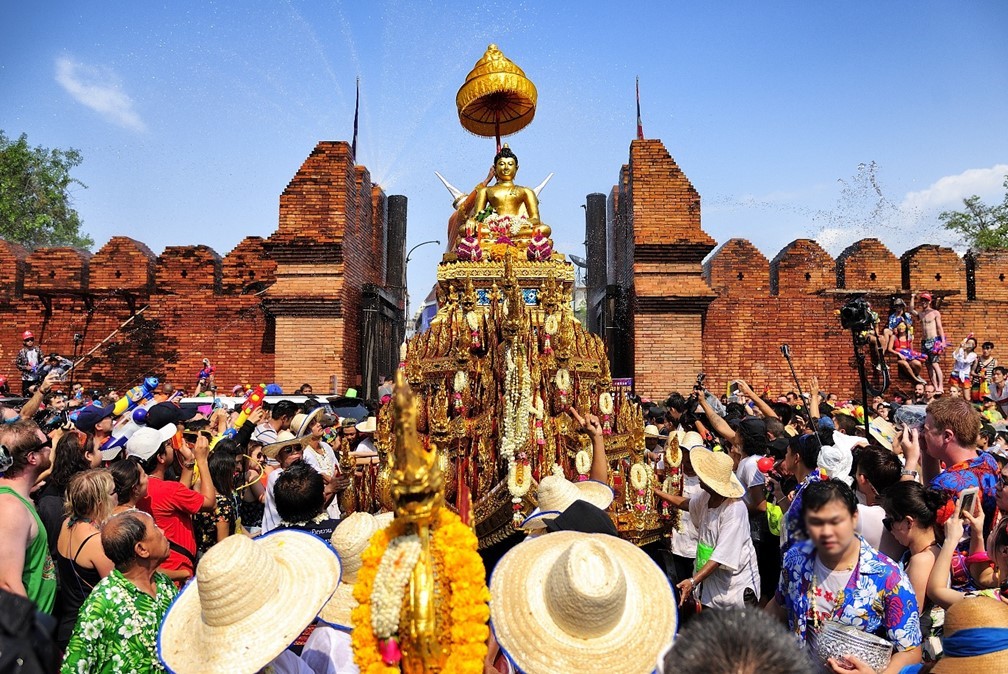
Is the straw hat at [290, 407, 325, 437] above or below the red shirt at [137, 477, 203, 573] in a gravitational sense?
above

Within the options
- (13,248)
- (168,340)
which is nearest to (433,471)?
(168,340)

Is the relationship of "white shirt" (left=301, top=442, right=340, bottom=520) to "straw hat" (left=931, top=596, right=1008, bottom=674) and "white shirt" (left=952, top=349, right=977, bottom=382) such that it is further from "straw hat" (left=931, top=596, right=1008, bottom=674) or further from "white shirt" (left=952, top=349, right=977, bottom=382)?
"white shirt" (left=952, top=349, right=977, bottom=382)

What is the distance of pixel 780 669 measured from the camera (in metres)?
1.38

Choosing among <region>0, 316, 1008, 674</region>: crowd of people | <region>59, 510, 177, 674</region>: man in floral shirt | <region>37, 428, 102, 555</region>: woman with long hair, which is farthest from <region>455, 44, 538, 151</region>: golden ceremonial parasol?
<region>59, 510, 177, 674</region>: man in floral shirt

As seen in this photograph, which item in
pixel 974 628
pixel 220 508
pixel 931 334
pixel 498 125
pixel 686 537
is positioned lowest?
pixel 686 537

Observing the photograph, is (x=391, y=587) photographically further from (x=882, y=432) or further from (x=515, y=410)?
(x=882, y=432)

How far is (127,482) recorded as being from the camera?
365cm

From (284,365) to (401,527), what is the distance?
10.4 m

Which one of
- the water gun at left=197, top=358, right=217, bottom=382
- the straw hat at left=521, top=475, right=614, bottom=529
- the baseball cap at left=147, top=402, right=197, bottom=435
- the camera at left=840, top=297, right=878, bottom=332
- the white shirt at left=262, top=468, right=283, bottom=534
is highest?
the camera at left=840, top=297, right=878, bottom=332

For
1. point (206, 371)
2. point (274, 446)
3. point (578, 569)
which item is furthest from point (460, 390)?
point (206, 371)

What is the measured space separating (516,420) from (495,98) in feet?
25.7

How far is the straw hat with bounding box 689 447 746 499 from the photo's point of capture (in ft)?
13.0

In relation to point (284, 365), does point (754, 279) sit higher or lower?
higher

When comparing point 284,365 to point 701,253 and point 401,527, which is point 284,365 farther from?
point 401,527
